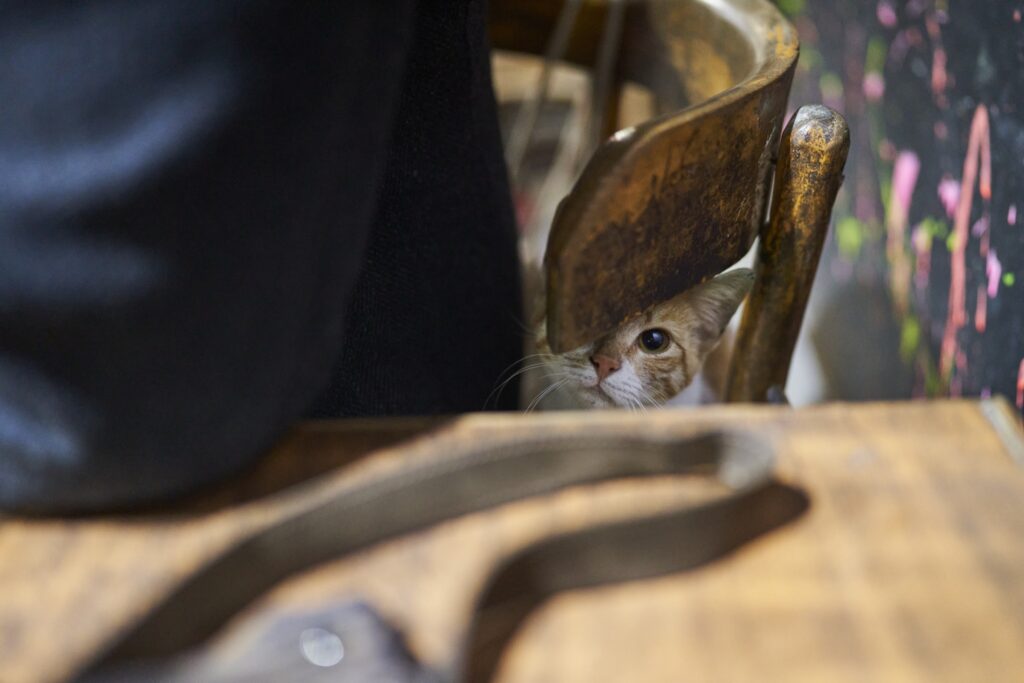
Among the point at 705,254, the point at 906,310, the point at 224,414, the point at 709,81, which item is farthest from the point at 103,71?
the point at 906,310

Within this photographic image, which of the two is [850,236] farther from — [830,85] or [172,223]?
[172,223]

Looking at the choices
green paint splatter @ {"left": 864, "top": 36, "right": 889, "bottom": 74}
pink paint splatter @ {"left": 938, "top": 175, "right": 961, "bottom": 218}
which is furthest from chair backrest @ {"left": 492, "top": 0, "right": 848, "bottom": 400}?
green paint splatter @ {"left": 864, "top": 36, "right": 889, "bottom": 74}

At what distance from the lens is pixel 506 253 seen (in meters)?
0.58

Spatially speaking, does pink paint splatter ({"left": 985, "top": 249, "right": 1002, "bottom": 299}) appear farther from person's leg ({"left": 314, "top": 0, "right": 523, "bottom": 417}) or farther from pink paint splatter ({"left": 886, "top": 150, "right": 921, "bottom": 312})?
person's leg ({"left": 314, "top": 0, "right": 523, "bottom": 417})

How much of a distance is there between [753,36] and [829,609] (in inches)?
13.5

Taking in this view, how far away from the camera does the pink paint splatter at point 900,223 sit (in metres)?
0.79

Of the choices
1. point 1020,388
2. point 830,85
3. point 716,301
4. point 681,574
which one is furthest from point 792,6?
point 681,574

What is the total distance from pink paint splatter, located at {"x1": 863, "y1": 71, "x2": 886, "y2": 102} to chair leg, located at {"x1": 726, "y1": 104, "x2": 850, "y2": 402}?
0.44m

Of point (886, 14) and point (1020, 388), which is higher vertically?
point (886, 14)

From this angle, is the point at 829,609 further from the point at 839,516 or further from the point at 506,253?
the point at 506,253

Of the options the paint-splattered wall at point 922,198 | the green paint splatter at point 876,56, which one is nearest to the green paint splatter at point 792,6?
the paint-splattered wall at point 922,198

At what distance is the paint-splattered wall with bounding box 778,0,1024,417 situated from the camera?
575 millimetres

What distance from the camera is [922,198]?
763 millimetres

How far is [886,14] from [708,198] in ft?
1.75
